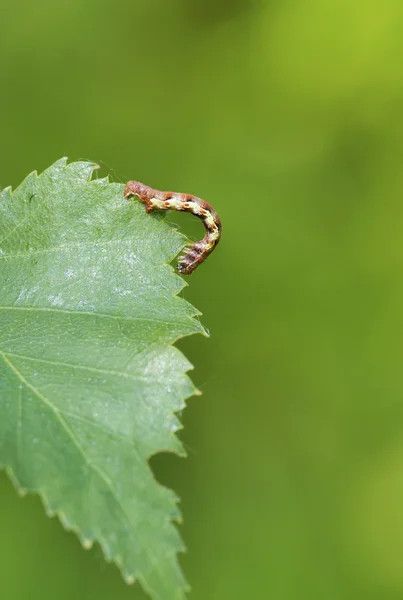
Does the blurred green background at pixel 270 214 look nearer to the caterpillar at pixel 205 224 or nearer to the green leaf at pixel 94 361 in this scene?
the caterpillar at pixel 205 224

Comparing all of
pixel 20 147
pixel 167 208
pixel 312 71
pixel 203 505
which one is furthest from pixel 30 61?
pixel 203 505

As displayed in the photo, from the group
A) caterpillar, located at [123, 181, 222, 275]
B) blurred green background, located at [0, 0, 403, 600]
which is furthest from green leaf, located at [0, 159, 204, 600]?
blurred green background, located at [0, 0, 403, 600]

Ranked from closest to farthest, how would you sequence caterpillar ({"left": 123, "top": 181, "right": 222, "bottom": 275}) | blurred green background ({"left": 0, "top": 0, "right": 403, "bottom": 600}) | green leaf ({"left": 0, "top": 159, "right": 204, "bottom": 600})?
green leaf ({"left": 0, "top": 159, "right": 204, "bottom": 600}), caterpillar ({"left": 123, "top": 181, "right": 222, "bottom": 275}), blurred green background ({"left": 0, "top": 0, "right": 403, "bottom": 600})

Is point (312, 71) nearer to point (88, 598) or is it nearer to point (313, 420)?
point (313, 420)

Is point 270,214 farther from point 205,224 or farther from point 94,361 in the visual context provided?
point 94,361

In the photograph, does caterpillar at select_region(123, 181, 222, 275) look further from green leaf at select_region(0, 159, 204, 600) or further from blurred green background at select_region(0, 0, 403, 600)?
blurred green background at select_region(0, 0, 403, 600)

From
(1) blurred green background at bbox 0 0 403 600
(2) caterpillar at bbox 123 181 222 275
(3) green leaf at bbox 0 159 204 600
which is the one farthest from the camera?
(1) blurred green background at bbox 0 0 403 600

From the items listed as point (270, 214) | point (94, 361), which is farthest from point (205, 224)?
point (270, 214)
